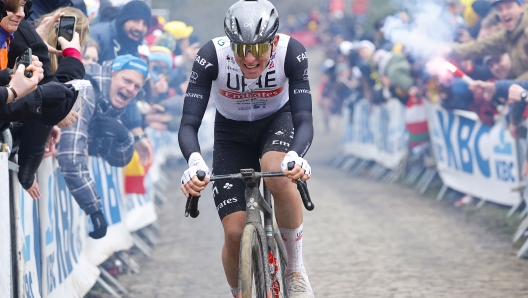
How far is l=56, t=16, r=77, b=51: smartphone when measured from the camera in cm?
554

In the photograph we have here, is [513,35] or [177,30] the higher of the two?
[177,30]

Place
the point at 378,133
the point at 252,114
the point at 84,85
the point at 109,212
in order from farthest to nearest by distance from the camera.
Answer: the point at 378,133, the point at 109,212, the point at 252,114, the point at 84,85

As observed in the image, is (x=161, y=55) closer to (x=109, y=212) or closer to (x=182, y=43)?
(x=182, y=43)

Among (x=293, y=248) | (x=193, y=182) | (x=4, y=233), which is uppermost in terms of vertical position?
(x=193, y=182)

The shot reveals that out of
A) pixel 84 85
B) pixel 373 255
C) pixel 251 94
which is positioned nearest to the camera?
pixel 84 85

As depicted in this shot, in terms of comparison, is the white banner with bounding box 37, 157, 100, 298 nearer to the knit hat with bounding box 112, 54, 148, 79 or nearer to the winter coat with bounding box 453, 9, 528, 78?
the knit hat with bounding box 112, 54, 148, 79

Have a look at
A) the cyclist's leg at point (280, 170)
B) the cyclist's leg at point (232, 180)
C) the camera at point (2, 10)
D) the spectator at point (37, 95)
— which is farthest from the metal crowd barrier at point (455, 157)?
the camera at point (2, 10)

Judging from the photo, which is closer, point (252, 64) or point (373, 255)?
point (252, 64)

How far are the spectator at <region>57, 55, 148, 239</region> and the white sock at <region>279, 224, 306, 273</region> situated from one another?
235 centimetres

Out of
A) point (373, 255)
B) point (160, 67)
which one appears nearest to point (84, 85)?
point (373, 255)

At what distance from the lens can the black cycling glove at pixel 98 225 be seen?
286 inches

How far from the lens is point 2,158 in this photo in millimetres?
4746

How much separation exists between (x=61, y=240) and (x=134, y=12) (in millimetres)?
3582

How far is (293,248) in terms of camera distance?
17.5ft
